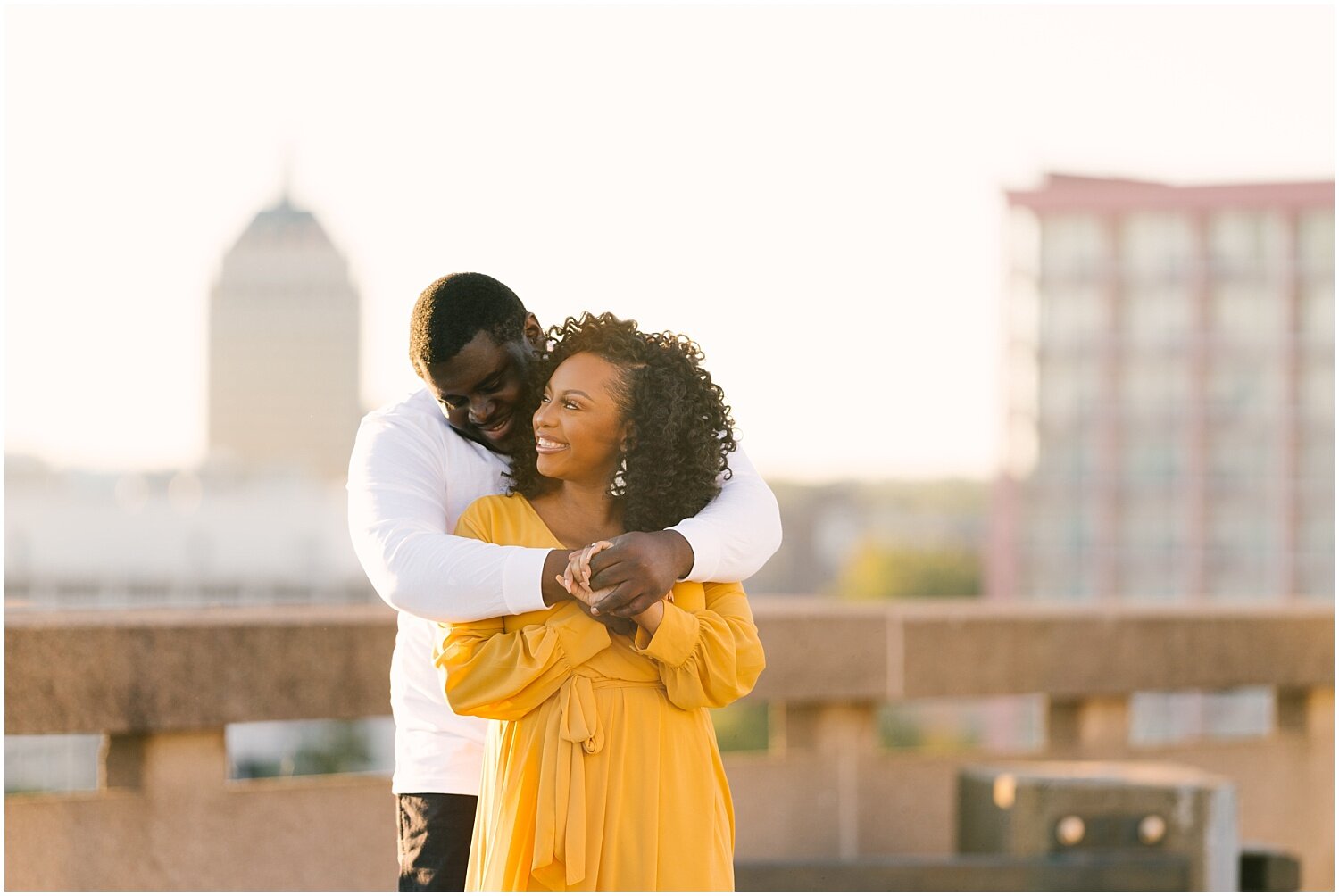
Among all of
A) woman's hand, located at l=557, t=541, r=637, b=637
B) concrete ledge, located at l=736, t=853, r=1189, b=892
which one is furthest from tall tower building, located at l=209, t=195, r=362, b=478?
woman's hand, located at l=557, t=541, r=637, b=637

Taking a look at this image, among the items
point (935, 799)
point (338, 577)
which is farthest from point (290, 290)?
point (935, 799)

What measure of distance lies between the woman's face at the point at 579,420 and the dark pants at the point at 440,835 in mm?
743

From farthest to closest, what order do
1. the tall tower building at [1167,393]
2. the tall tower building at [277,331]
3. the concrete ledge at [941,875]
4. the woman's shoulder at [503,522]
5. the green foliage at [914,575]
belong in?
1. the tall tower building at [277,331]
2. the green foliage at [914,575]
3. the tall tower building at [1167,393]
4. the concrete ledge at [941,875]
5. the woman's shoulder at [503,522]

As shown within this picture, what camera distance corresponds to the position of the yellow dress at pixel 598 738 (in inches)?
123

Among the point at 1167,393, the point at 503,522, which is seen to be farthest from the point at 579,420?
the point at 1167,393

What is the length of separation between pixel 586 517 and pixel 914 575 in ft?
335

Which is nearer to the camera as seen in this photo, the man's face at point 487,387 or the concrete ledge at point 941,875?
the man's face at point 487,387

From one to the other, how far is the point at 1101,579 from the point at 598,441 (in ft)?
328

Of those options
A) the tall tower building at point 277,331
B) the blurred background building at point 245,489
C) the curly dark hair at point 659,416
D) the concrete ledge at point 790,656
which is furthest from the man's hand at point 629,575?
the tall tower building at point 277,331

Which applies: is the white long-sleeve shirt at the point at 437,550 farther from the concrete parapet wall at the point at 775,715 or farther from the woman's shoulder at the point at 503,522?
the concrete parapet wall at the point at 775,715

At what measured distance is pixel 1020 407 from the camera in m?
105

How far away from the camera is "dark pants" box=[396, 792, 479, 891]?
353 centimetres

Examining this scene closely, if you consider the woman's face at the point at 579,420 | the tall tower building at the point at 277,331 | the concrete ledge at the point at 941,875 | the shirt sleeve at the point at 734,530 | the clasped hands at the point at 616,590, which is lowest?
the concrete ledge at the point at 941,875

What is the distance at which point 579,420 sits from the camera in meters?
3.24
